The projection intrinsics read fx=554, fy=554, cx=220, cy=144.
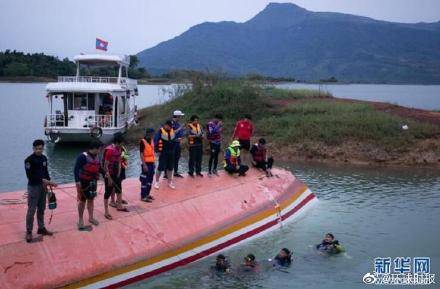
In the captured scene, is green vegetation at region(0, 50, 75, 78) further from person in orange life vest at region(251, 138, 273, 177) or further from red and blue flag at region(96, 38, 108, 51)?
person in orange life vest at region(251, 138, 273, 177)

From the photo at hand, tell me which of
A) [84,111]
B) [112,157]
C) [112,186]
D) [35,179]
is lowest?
[112,186]

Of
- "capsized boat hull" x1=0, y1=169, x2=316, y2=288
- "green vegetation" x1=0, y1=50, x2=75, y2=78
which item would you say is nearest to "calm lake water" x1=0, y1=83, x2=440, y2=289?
"capsized boat hull" x1=0, y1=169, x2=316, y2=288

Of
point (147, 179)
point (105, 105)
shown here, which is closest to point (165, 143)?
point (147, 179)

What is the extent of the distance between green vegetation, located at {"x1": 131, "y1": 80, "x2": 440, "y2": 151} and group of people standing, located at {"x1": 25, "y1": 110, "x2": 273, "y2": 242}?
12.1m

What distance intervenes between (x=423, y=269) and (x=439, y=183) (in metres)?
10.5

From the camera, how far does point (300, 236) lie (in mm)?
14984

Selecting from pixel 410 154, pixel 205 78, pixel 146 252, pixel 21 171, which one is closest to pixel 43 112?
pixel 205 78

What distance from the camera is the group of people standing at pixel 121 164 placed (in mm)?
9984

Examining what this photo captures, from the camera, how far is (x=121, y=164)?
1173 cm

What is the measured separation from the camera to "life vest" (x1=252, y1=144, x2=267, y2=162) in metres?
17.7

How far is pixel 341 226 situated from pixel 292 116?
678 inches

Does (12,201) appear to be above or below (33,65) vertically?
below

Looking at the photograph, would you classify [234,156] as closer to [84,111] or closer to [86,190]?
[86,190]

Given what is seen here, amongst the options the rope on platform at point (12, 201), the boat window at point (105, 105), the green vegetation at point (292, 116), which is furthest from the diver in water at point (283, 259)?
the boat window at point (105, 105)
